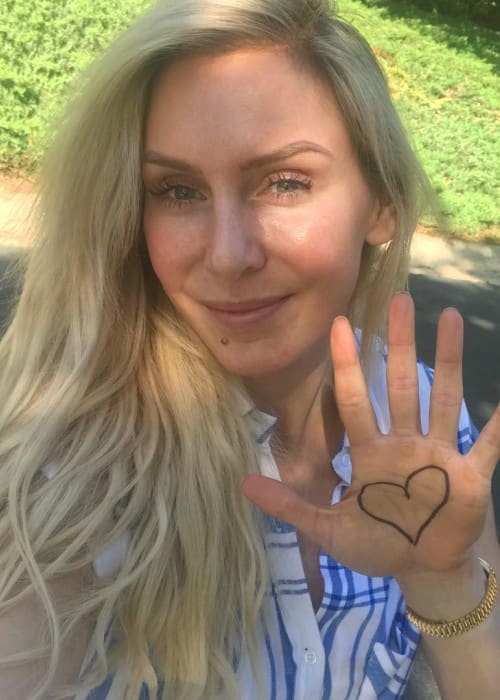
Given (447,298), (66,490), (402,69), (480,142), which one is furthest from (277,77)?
(402,69)

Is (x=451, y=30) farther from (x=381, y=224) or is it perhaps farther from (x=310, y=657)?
(x=310, y=657)

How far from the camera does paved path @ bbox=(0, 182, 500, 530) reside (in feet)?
14.5

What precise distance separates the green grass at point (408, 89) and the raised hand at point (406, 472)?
11.0 ft

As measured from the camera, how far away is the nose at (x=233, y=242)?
4.75 ft

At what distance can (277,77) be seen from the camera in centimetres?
152

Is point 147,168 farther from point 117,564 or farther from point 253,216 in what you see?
point 117,564

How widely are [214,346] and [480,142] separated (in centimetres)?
774

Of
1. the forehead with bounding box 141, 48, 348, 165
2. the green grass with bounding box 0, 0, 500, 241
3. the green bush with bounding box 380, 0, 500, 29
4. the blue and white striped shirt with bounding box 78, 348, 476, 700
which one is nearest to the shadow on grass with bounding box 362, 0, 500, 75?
the green bush with bounding box 380, 0, 500, 29

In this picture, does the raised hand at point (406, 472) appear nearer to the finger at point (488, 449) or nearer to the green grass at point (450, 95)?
the finger at point (488, 449)

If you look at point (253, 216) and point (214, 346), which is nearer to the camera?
point (253, 216)

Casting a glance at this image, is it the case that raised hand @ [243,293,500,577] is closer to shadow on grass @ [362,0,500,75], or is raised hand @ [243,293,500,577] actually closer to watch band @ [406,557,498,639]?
watch band @ [406,557,498,639]

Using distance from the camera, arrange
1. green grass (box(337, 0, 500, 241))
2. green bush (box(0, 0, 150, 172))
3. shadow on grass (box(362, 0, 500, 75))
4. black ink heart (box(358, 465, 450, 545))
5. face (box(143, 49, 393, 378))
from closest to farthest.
Answer: 1. black ink heart (box(358, 465, 450, 545))
2. face (box(143, 49, 393, 378))
3. green bush (box(0, 0, 150, 172))
4. green grass (box(337, 0, 500, 241))
5. shadow on grass (box(362, 0, 500, 75))

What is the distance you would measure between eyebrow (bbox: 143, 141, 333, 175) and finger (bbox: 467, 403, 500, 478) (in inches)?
24.6

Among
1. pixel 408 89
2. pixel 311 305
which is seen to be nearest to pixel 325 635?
pixel 311 305
